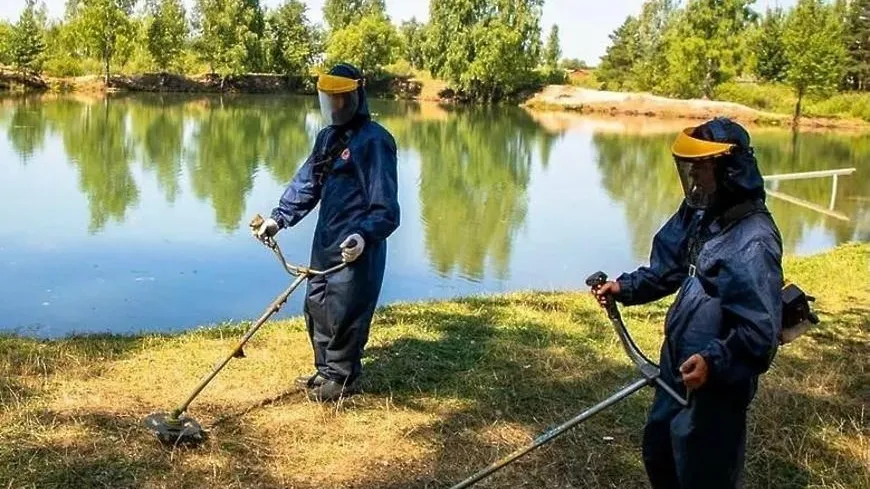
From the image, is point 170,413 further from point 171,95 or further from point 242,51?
point 242,51

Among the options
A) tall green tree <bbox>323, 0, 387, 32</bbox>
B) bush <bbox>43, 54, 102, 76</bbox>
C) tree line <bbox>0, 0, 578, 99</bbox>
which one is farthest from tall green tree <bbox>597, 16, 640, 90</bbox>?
bush <bbox>43, 54, 102, 76</bbox>

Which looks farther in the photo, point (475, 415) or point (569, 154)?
point (569, 154)

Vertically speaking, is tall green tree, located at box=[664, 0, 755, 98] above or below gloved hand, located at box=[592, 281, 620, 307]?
above

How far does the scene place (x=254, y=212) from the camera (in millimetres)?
12859

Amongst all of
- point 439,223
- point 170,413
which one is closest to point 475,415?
point 170,413

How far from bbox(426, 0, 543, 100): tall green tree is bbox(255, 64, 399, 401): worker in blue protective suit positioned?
1707 inches

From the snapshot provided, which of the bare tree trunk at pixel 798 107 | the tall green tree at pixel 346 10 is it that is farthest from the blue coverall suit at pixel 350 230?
the tall green tree at pixel 346 10

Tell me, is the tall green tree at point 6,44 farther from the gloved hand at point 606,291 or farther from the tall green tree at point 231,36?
the gloved hand at point 606,291

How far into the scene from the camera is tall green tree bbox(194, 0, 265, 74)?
4653 cm

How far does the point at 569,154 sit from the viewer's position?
24375 mm

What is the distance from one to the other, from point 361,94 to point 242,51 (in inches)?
1756

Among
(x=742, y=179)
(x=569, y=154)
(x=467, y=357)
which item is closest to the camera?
(x=742, y=179)

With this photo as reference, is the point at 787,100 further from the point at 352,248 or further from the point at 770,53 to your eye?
the point at 352,248

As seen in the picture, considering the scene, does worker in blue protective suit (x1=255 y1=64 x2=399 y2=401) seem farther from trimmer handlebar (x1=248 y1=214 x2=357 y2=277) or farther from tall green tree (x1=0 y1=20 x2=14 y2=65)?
tall green tree (x1=0 y1=20 x2=14 y2=65)
